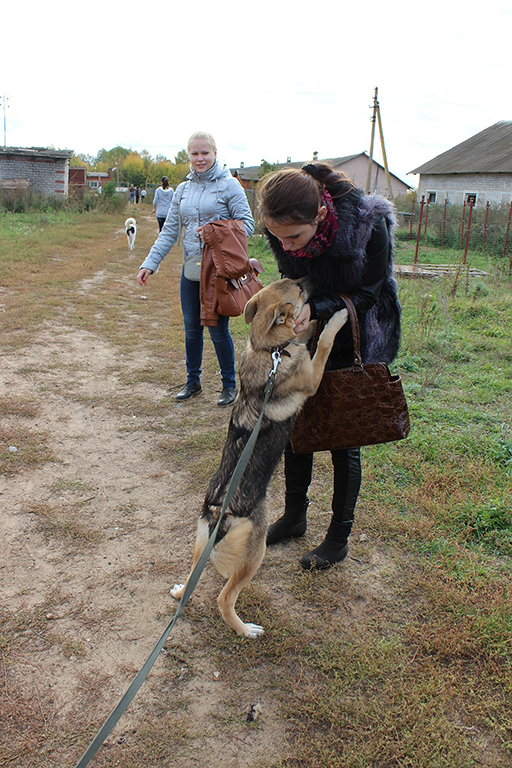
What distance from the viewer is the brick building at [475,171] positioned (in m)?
28.0

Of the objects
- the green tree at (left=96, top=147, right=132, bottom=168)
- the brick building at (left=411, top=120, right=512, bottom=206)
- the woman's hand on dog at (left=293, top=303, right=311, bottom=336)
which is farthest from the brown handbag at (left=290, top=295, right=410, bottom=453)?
the green tree at (left=96, top=147, right=132, bottom=168)

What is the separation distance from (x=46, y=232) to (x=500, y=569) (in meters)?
17.3

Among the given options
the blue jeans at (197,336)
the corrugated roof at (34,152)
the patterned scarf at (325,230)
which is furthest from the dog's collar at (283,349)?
the corrugated roof at (34,152)

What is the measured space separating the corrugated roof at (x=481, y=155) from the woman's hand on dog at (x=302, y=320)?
3000cm

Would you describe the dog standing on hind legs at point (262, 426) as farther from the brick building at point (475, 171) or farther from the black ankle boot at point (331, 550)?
the brick building at point (475, 171)

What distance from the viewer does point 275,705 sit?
2062mm

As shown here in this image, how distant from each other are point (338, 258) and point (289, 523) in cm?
164

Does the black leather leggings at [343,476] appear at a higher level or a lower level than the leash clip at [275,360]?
lower

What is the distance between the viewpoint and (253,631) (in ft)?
7.84

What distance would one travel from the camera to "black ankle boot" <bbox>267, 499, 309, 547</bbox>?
3.03 m

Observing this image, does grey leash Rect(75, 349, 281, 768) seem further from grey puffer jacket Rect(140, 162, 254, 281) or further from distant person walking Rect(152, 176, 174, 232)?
distant person walking Rect(152, 176, 174, 232)

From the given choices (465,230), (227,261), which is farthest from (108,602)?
(465,230)

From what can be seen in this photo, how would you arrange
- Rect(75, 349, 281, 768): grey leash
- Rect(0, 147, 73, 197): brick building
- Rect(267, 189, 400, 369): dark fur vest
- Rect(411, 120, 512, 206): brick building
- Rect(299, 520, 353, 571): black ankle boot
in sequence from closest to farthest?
Rect(75, 349, 281, 768): grey leash < Rect(267, 189, 400, 369): dark fur vest < Rect(299, 520, 353, 571): black ankle boot < Rect(0, 147, 73, 197): brick building < Rect(411, 120, 512, 206): brick building

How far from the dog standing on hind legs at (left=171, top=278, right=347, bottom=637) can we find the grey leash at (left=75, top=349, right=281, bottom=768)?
0.29 ft
